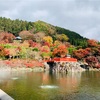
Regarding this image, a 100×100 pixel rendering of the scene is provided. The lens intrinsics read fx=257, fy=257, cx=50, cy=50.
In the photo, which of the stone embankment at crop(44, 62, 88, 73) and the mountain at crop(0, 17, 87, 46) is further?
the mountain at crop(0, 17, 87, 46)

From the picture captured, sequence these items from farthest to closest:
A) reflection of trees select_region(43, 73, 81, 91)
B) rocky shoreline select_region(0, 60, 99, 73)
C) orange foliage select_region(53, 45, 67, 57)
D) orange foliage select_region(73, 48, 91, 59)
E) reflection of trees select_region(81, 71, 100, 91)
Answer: orange foliage select_region(73, 48, 91, 59) → orange foliage select_region(53, 45, 67, 57) → rocky shoreline select_region(0, 60, 99, 73) → reflection of trees select_region(81, 71, 100, 91) → reflection of trees select_region(43, 73, 81, 91)

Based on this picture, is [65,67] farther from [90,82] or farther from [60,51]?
[90,82]

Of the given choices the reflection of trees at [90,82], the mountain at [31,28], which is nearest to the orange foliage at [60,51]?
the reflection of trees at [90,82]

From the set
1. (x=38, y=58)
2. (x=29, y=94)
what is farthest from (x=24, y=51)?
(x=29, y=94)

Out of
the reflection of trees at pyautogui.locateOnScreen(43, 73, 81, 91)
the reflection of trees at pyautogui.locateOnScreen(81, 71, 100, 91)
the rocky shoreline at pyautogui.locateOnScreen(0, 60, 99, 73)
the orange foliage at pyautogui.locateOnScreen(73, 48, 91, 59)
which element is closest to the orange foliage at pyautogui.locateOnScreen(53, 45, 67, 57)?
the orange foliage at pyautogui.locateOnScreen(73, 48, 91, 59)

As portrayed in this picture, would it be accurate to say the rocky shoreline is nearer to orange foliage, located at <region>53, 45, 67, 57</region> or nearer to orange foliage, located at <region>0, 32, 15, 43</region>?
orange foliage, located at <region>53, 45, 67, 57</region>

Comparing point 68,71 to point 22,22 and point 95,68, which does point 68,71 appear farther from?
point 22,22

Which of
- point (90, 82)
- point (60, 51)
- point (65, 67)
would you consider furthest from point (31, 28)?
point (90, 82)

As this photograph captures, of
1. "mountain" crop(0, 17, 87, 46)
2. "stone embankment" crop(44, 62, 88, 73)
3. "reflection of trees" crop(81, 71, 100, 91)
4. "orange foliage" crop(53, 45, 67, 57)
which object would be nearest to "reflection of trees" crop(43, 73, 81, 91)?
Result: "reflection of trees" crop(81, 71, 100, 91)

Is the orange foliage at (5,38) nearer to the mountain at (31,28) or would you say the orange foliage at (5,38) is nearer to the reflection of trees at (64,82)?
the mountain at (31,28)

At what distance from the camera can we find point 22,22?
320 feet

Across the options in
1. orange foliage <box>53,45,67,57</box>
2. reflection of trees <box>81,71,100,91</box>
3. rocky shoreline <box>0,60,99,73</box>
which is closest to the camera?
reflection of trees <box>81,71,100,91</box>

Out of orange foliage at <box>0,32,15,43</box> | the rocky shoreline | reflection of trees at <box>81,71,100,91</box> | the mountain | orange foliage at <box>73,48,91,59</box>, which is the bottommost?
reflection of trees at <box>81,71,100,91</box>

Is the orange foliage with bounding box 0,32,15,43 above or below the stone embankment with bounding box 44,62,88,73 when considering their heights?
above
